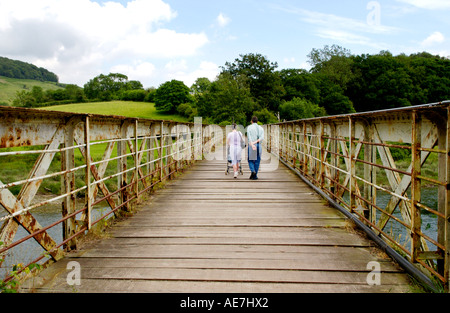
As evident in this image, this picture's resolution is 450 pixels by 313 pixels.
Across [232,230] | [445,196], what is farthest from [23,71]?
[445,196]

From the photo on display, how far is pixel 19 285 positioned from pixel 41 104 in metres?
76.1

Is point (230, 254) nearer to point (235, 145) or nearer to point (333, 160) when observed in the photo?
point (333, 160)

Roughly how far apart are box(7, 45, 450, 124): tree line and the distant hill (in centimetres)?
4100

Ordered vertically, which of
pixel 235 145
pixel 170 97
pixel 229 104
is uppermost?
pixel 170 97

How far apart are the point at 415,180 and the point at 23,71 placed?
428 feet

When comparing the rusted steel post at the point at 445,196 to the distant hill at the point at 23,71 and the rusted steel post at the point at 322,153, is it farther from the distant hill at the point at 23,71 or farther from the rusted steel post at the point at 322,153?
the distant hill at the point at 23,71

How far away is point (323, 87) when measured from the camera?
73.6m

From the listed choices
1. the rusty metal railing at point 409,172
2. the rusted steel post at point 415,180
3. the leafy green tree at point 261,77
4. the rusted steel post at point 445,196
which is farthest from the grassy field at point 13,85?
the rusted steel post at point 445,196

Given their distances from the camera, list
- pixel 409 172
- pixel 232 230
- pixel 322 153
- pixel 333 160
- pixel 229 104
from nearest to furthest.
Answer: pixel 409 172
pixel 232 230
pixel 333 160
pixel 322 153
pixel 229 104

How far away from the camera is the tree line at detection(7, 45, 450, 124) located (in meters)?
65.8

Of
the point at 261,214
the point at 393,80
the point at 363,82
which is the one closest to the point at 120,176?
the point at 261,214

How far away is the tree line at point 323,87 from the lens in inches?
2589

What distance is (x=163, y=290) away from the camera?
8.80 feet

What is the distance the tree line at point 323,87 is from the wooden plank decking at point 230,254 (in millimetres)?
52777
